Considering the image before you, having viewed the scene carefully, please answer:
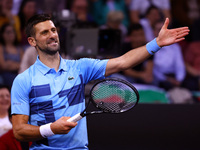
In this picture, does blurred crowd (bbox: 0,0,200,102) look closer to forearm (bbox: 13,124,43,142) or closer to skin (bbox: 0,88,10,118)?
skin (bbox: 0,88,10,118)

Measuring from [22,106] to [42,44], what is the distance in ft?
1.56

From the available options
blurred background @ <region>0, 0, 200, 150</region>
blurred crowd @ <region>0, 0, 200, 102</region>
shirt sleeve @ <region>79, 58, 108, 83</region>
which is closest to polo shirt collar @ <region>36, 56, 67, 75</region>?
shirt sleeve @ <region>79, 58, 108, 83</region>

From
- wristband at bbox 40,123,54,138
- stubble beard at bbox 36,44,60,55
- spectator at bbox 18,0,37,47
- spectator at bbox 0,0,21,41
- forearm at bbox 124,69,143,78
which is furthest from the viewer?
spectator at bbox 18,0,37,47

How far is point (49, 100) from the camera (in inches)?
111

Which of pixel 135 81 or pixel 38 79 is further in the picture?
pixel 135 81

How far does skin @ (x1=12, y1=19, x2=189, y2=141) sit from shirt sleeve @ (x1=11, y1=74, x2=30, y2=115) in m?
0.05

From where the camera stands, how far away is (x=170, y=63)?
6273 mm

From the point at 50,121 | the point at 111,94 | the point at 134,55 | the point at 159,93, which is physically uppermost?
the point at 134,55

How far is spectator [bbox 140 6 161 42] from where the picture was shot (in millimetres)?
6551

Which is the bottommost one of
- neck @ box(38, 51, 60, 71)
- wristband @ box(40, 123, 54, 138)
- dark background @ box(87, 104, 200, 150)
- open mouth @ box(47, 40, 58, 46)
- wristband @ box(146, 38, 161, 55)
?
dark background @ box(87, 104, 200, 150)

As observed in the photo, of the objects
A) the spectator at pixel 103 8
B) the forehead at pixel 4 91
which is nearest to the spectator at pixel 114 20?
the spectator at pixel 103 8

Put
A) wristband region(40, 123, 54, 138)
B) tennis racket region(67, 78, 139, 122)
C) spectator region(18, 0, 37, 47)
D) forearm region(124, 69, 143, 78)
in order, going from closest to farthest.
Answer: wristband region(40, 123, 54, 138) < tennis racket region(67, 78, 139, 122) < forearm region(124, 69, 143, 78) < spectator region(18, 0, 37, 47)

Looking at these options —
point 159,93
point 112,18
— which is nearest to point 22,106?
point 159,93

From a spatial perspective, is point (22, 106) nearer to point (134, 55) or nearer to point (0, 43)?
point (134, 55)
